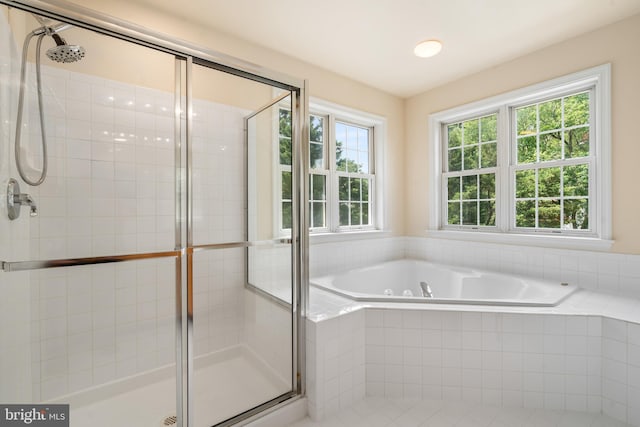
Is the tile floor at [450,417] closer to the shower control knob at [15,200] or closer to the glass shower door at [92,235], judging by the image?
the glass shower door at [92,235]

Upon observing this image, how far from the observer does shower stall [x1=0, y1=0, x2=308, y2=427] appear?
135 centimetres

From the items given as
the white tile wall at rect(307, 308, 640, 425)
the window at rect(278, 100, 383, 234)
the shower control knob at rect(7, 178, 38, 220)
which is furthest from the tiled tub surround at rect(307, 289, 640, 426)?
the shower control knob at rect(7, 178, 38, 220)

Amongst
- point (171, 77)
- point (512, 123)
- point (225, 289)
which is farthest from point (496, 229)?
point (171, 77)

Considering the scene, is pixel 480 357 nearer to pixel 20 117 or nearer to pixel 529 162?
pixel 529 162

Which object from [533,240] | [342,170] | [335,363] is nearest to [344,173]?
[342,170]

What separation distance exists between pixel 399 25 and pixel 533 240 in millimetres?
2081

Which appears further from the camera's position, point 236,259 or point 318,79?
point 318,79

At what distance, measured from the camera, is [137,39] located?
1248mm

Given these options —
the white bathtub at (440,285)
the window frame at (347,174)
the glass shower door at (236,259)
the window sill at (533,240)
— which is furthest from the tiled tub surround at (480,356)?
the window frame at (347,174)

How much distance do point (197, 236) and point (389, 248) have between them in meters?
2.32

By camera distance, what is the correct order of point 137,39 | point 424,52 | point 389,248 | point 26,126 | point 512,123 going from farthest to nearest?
point 389,248, point 512,123, point 424,52, point 26,126, point 137,39

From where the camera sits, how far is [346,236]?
9.84 feet

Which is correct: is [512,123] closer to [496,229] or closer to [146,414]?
[496,229]

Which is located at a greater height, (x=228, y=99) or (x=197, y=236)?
(x=228, y=99)
